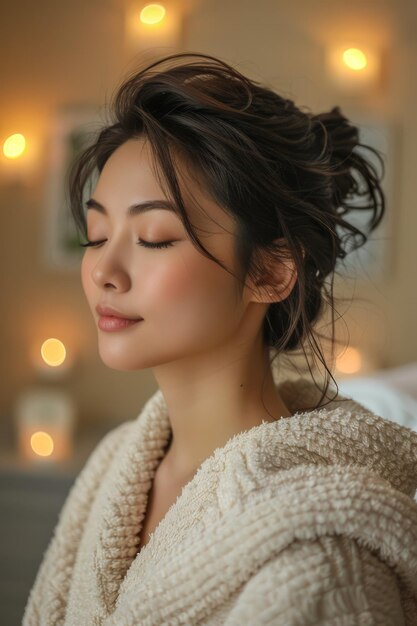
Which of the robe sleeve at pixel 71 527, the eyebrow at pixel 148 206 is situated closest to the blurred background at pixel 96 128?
the robe sleeve at pixel 71 527

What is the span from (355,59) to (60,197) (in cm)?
103

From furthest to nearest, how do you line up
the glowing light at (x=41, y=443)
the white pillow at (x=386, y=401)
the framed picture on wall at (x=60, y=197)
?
A: 1. the framed picture on wall at (x=60, y=197)
2. the glowing light at (x=41, y=443)
3. the white pillow at (x=386, y=401)

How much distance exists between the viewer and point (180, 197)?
0.97 meters

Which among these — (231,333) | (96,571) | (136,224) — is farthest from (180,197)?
(96,571)

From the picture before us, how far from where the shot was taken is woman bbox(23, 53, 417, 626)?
77cm

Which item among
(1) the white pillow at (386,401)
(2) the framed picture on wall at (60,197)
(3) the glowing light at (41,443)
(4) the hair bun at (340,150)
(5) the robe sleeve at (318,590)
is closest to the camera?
(5) the robe sleeve at (318,590)

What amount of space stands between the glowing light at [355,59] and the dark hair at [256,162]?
4.63ft

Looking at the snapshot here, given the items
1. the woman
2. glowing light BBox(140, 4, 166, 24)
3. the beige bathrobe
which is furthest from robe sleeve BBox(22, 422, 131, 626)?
glowing light BBox(140, 4, 166, 24)

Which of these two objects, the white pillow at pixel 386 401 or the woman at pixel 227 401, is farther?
the white pillow at pixel 386 401

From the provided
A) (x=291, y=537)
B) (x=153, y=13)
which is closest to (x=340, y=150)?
(x=291, y=537)

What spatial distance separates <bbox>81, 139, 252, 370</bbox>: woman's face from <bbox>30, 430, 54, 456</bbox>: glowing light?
1.48 metres

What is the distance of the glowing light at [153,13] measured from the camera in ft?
8.20

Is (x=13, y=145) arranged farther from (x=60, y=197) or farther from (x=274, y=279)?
(x=274, y=279)

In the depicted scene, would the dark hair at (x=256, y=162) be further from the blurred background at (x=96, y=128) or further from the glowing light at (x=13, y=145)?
the glowing light at (x=13, y=145)
